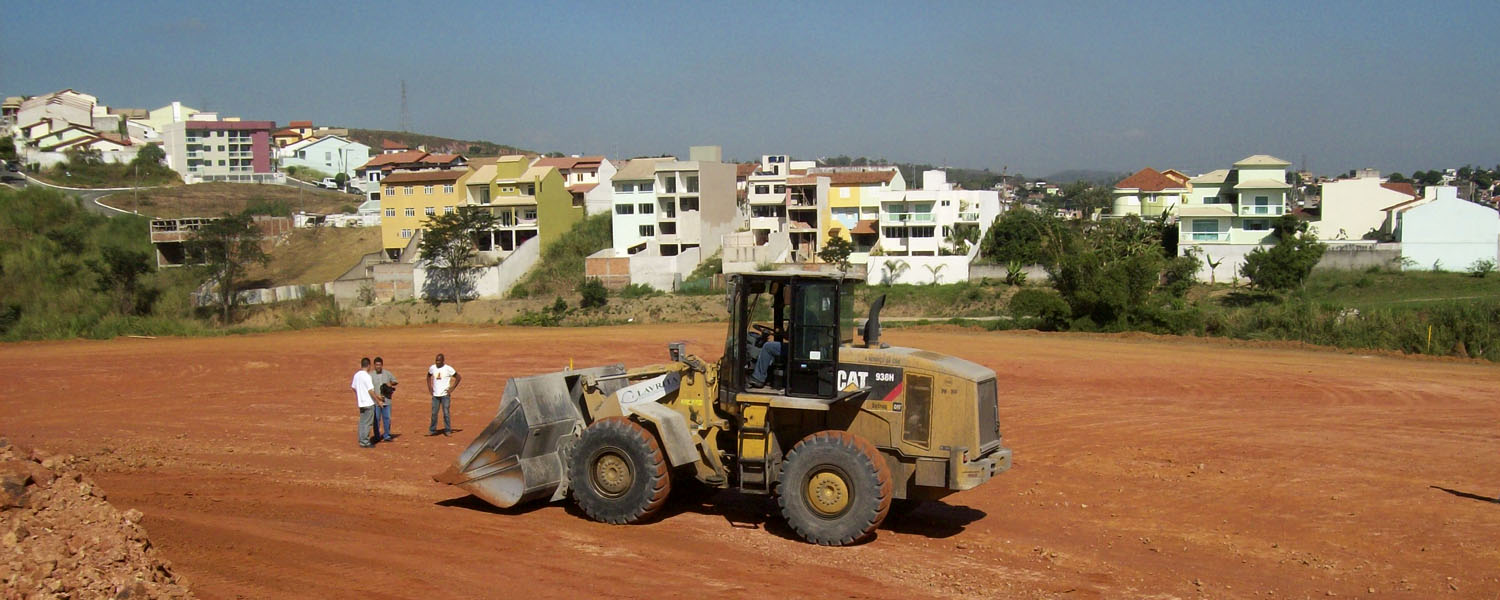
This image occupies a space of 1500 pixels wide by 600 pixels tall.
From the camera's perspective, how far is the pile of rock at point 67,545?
6.61 metres

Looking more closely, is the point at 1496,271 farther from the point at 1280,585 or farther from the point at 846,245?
the point at 1280,585

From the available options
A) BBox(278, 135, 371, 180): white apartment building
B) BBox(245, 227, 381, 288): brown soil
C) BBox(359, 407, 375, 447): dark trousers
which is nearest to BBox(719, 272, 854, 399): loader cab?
BBox(359, 407, 375, 447): dark trousers

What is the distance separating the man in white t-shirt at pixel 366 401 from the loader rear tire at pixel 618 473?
232 inches

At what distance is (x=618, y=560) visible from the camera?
360 inches

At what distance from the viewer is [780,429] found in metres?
10.3

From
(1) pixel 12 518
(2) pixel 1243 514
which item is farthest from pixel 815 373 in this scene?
(1) pixel 12 518

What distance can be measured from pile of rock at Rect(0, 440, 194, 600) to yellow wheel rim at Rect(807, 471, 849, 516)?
5122 mm

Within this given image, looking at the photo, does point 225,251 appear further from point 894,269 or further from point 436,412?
point 436,412

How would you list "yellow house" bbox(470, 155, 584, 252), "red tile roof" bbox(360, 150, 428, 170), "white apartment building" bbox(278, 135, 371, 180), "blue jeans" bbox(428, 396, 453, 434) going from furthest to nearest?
"white apartment building" bbox(278, 135, 371, 180) → "red tile roof" bbox(360, 150, 428, 170) → "yellow house" bbox(470, 155, 584, 252) → "blue jeans" bbox(428, 396, 453, 434)

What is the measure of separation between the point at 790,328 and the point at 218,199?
8565 cm

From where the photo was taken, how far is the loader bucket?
10.6 metres

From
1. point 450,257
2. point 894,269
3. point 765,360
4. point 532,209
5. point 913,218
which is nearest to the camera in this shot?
point 765,360

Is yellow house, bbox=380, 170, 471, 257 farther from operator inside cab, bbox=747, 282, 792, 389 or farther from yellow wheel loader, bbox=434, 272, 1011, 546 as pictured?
operator inside cab, bbox=747, 282, 792, 389

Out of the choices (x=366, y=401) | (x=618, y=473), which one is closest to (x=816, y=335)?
(x=618, y=473)
